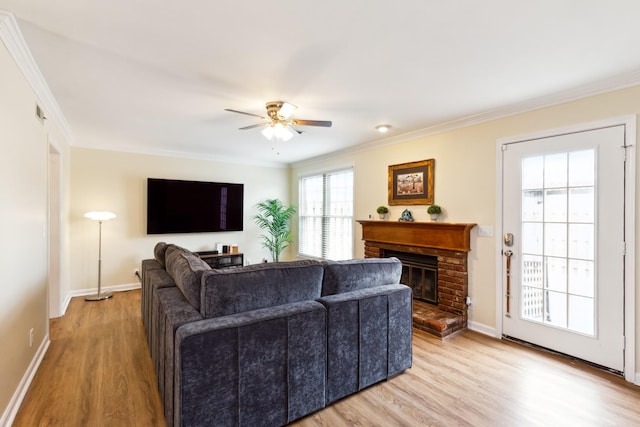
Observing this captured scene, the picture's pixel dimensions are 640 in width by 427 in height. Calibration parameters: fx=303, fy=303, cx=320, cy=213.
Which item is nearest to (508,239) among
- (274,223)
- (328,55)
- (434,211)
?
(434,211)

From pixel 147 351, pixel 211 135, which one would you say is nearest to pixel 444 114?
pixel 211 135

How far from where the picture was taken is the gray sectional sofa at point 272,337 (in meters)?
1.65

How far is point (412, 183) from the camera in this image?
4270 mm

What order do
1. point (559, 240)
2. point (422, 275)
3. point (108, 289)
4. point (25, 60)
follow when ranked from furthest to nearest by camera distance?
point (108, 289)
point (422, 275)
point (559, 240)
point (25, 60)

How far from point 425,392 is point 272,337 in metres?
1.32

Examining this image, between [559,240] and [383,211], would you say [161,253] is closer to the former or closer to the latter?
[383,211]

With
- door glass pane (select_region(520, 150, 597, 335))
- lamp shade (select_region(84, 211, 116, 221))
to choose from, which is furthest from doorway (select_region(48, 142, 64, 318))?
door glass pane (select_region(520, 150, 597, 335))

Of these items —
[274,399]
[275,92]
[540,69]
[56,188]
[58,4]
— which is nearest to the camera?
[58,4]

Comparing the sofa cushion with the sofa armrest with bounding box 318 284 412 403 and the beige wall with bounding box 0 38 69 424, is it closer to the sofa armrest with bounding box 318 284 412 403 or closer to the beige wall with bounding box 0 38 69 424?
the beige wall with bounding box 0 38 69 424

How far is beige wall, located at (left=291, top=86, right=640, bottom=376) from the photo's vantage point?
2.69 m

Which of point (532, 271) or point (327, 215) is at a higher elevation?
point (327, 215)

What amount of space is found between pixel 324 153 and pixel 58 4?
4336 mm

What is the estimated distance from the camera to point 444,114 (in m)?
3.48

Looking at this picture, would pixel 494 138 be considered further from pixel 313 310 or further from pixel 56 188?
pixel 56 188
